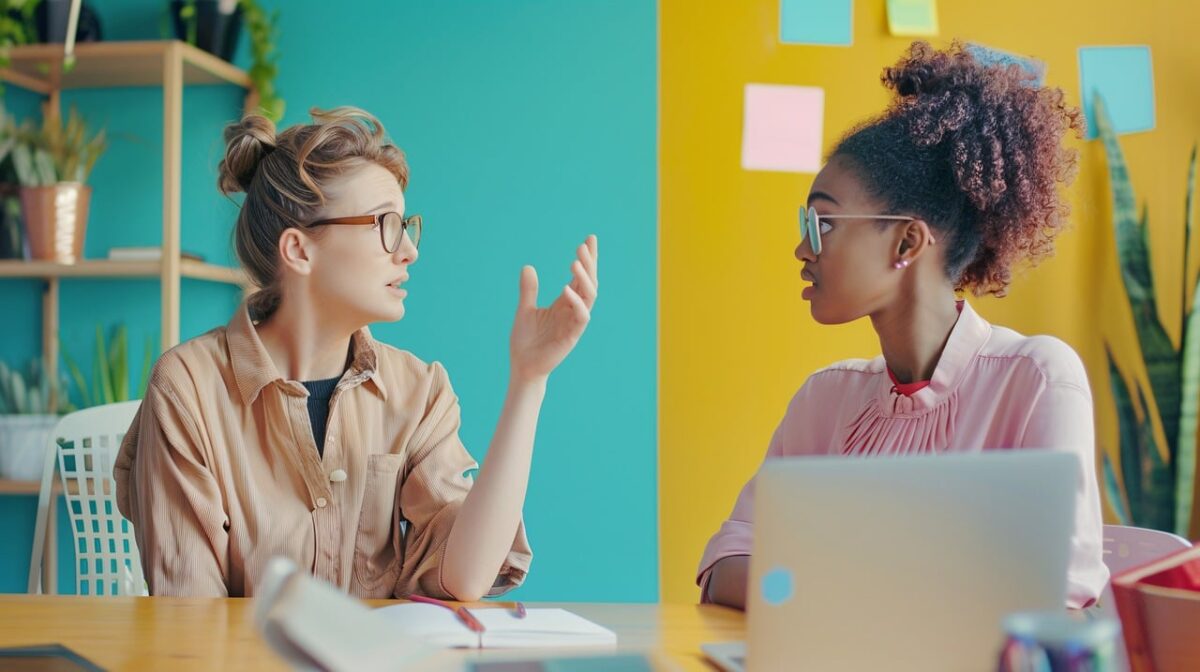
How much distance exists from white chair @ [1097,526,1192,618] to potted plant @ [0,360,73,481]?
2.48 metres

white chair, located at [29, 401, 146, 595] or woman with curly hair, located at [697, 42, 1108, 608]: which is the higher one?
woman with curly hair, located at [697, 42, 1108, 608]

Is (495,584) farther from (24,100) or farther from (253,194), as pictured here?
(24,100)

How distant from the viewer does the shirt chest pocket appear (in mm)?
1760

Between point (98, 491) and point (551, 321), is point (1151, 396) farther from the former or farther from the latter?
point (98, 491)

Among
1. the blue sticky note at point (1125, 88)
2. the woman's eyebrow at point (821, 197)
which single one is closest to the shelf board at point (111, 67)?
the woman's eyebrow at point (821, 197)

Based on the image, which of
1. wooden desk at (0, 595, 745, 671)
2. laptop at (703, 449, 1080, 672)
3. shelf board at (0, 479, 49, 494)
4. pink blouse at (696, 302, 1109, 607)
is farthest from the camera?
shelf board at (0, 479, 49, 494)

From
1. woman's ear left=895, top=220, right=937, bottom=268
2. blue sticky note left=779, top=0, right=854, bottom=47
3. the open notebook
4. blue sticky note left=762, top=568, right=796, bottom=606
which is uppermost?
blue sticky note left=779, top=0, right=854, bottom=47

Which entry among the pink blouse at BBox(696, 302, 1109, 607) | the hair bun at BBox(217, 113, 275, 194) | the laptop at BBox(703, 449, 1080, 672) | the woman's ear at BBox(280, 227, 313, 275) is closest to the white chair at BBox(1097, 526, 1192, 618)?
the pink blouse at BBox(696, 302, 1109, 607)

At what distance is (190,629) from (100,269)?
196 centimetres

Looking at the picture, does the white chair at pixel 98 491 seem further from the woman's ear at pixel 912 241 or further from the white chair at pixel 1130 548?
the white chair at pixel 1130 548

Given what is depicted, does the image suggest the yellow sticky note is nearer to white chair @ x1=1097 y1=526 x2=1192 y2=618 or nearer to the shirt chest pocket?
white chair @ x1=1097 y1=526 x2=1192 y2=618

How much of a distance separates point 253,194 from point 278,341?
A: 10.7 inches

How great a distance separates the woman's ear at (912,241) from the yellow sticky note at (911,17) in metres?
1.50

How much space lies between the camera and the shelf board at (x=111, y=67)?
297cm
